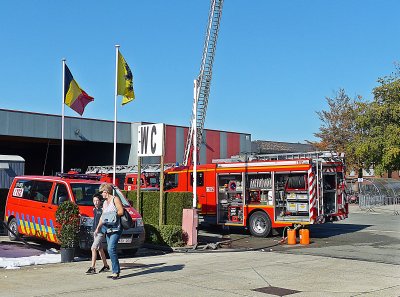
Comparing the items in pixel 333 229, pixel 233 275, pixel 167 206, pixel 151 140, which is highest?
pixel 151 140

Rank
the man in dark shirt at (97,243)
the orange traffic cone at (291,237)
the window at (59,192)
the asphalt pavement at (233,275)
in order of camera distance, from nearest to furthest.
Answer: the asphalt pavement at (233,275), the man in dark shirt at (97,243), the window at (59,192), the orange traffic cone at (291,237)

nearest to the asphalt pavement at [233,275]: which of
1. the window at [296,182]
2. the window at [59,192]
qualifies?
the window at [59,192]

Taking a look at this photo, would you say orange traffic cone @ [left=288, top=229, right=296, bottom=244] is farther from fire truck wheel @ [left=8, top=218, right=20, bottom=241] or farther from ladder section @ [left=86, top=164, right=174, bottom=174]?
ladder section @ [left=86, top=164, right=174, bottom=174]

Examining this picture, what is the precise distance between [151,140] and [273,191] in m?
4.96

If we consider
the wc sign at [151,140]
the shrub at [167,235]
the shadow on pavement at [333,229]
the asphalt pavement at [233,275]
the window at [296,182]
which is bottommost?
the asphalt pavement at [233,275]

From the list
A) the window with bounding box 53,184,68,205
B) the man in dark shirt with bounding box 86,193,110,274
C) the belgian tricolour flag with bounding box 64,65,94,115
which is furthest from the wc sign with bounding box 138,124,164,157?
the belgian tricolour flag with bounding box 64,65,94,115

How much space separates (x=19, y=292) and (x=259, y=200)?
38.6 ft

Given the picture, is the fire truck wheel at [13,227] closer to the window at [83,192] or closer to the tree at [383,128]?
the window at [83,192]

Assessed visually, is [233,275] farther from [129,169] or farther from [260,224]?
[129,169]

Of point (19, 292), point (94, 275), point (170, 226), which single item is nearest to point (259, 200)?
point (170, 226)

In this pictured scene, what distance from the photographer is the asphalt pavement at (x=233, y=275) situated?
8914 millimetres

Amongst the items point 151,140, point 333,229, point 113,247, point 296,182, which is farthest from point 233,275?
point 333,229

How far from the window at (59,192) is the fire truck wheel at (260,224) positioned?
7757 mm

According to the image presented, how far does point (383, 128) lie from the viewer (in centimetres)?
3644
